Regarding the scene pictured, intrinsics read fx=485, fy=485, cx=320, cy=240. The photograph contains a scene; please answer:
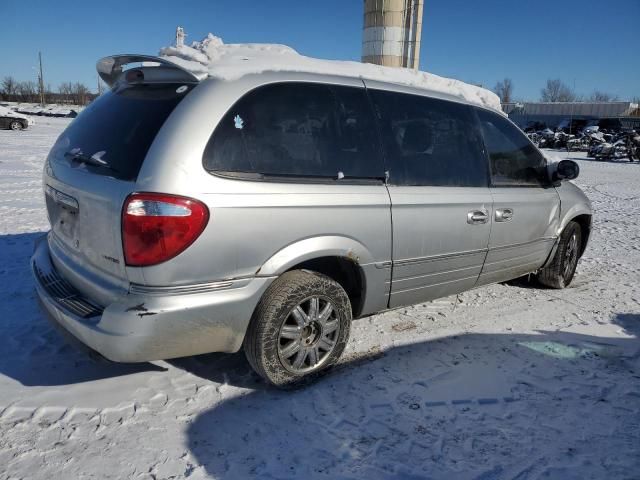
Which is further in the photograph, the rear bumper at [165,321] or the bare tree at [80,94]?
the bare tree at [80,94]

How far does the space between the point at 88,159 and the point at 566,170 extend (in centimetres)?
380

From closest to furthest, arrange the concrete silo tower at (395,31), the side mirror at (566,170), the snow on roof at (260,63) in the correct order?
the snow on roof at (260,63) < the side mirror at (566,170) < the concrete silo tower at (395,31)

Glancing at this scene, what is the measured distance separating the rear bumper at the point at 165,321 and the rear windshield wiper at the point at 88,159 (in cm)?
69

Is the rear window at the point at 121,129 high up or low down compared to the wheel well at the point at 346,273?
up

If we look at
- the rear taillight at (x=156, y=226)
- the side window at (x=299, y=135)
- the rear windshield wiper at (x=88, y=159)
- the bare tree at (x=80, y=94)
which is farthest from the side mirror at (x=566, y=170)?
the bare tree at (x=80, y=94)

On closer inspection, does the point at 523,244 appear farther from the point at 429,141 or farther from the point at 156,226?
the point at 156,226

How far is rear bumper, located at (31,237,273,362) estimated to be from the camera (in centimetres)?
230

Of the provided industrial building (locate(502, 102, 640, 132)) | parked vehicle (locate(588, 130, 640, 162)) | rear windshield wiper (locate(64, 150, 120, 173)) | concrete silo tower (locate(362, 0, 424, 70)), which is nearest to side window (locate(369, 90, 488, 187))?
rear windshield wiper (locate(64, 150, 120, 173))

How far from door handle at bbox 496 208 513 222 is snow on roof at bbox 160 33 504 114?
0.96 meters

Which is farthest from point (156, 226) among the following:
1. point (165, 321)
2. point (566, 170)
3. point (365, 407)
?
point (566, 170)

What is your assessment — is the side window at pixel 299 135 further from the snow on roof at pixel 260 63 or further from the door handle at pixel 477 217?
the door handle at pixel 477 217

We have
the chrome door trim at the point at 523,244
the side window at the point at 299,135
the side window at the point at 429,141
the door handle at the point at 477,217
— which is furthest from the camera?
the chrome door trim at the point at 523,244

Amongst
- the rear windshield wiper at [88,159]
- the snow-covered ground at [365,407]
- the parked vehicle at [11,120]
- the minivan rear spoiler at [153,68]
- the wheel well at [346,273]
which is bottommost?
the snow-covered ground at [365,407]

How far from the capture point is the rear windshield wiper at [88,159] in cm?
249
